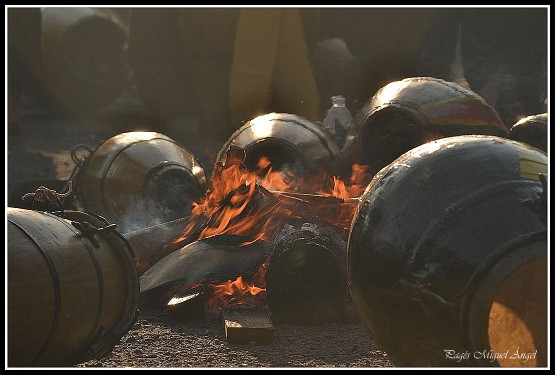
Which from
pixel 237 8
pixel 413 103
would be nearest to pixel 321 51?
pixel 237 8

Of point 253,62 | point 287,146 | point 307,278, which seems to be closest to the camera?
point 307,278

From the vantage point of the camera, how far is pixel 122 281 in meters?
5.60

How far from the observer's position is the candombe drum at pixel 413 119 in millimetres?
7973

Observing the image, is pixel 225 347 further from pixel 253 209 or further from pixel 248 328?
pixel 253 209

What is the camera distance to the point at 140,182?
9.23m

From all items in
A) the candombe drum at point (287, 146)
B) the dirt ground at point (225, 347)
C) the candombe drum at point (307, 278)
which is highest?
the candombe drum at point (287, 146)

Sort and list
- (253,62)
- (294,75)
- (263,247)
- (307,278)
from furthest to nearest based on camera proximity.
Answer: (253,62), (294,75), (263,247), (307,278)

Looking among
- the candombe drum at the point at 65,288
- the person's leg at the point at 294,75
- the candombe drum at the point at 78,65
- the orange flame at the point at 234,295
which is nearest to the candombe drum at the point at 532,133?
the orange flame at the point at 234,295

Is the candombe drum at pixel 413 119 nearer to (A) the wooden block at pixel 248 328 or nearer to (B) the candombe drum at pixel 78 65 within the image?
(A) the wooden block at pixel 248 328

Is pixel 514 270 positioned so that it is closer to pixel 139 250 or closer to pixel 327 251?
pixel 327 251

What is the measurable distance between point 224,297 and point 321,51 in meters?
10.0

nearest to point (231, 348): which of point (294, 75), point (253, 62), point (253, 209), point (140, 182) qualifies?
point (253, 209)

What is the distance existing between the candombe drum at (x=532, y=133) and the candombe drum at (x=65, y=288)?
13.1 ft

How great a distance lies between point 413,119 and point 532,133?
3.68 feet
